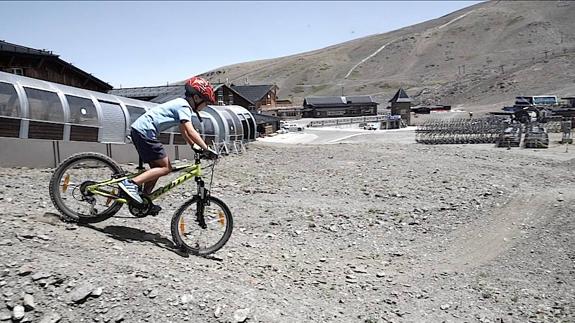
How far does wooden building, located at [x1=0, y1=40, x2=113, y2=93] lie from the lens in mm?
28359

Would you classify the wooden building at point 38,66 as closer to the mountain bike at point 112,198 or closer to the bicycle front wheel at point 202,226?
the mountain bike at point 112,198

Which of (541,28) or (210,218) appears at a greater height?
(541,28)

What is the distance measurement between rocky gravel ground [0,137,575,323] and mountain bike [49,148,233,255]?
Result: 29 cm

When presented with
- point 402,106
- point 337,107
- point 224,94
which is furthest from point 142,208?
point 337,107

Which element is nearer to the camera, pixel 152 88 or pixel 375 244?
pixel 375 244

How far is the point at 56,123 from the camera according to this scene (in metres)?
14.7

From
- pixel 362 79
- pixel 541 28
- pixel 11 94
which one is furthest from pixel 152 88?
pixel 541 28

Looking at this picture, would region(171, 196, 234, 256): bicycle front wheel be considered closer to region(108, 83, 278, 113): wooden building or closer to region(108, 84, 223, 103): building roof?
region(108, 83, 278, 113): wooden building

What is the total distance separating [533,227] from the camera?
34.3 feet

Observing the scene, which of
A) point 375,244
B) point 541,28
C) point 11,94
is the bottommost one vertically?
point 375,244

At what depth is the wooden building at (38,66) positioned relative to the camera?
28.4m

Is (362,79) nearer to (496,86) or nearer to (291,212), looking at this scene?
(496,86)

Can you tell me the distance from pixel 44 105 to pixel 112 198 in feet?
34.6

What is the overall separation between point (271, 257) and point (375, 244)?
282 centimetres
